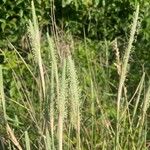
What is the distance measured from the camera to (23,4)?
3.70 meters

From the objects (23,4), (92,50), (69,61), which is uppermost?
(69,61)

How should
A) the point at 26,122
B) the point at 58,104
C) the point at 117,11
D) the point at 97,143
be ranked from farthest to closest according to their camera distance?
the point at 117,11
the point at 26,122
the point at 97,143
the point at 58,104

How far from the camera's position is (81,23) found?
407 centimetres

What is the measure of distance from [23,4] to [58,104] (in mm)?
2460

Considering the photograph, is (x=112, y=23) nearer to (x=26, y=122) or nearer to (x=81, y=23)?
(x=81, y=23)

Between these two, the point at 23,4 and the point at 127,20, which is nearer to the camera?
the point at 23,4

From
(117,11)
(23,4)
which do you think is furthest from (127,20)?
(23,4)

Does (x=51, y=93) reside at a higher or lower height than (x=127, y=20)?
higher

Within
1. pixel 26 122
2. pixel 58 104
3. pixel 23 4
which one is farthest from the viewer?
pixel 23 4

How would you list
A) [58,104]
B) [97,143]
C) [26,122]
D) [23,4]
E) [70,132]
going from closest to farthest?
[58,104], [70,132], [97,143], [26,122], [23,4]

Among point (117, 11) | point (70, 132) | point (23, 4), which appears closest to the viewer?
point (70, 132)

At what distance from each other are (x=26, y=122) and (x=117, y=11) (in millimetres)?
1892

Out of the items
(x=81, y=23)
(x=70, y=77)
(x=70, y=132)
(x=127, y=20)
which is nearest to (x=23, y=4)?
(x=81, y=23)

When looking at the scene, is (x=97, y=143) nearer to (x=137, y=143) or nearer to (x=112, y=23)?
(x=137, y=143)
